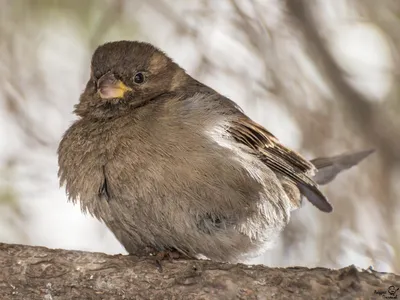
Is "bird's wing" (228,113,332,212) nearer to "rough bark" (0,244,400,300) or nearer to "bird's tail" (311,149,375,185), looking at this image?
"bird's tail" (311,149,375,185)

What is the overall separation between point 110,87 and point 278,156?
48.9 inches

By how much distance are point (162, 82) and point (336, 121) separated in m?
1.65

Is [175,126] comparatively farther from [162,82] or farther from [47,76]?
Answer: [47,76]

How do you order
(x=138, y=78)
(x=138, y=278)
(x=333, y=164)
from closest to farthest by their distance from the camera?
(x=138, y=278) < (x=138, y=78) < (x=333, y=164)

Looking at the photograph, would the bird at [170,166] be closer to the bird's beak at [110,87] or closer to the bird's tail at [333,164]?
the bird's beak at [110,87]

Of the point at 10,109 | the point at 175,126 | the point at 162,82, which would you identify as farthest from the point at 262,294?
the point at 10,109

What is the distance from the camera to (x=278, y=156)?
5.27 m

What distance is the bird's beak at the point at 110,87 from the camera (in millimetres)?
4957

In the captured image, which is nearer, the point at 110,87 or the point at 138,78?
the point at 110,87

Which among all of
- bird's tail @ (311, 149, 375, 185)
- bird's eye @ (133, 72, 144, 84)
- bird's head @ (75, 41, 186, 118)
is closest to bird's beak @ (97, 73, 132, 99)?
bird's head @ (75, 41, 186, 118)

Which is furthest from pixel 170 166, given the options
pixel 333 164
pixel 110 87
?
pixel 333 164

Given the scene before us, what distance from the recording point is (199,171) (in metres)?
4.49

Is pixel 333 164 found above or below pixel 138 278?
above

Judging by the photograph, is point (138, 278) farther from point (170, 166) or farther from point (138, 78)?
point (138, 78)
